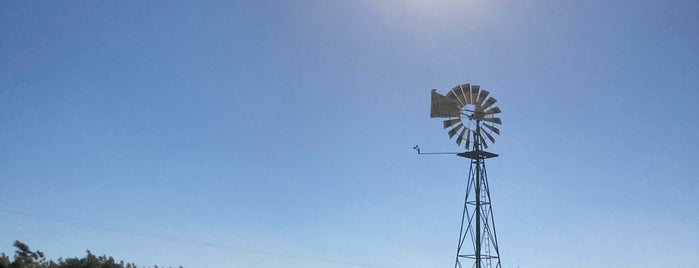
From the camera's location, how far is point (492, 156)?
55.3 m

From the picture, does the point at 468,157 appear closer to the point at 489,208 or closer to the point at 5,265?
the point at 489,208

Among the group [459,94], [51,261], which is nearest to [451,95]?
[459,94]

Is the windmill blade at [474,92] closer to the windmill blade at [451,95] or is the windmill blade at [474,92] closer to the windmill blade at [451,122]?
the windmill blade at [451,95]

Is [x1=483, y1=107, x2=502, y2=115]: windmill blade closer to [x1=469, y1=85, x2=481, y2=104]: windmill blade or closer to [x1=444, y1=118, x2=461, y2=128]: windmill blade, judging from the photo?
[x1=469, y1=85, x2=481, y2=104]: windmill blade

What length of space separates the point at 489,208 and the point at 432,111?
24.4ft

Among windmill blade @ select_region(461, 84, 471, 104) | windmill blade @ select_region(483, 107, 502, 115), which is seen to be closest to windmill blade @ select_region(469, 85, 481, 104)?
windmill blade @ select_region(461, 84, 471, 104)

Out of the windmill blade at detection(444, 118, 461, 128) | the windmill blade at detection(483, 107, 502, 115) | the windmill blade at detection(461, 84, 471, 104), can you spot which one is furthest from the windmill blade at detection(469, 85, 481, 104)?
the windmill blade at detection(444, 118, 461, 128)

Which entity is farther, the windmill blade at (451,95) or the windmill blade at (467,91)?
the windmill blade at (451,95)

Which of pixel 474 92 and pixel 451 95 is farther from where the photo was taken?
pixel 451 95

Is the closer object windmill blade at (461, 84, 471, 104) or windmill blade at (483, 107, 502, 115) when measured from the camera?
windmill blade at (461, 84, 471, 104)

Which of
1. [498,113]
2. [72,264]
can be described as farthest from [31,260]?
[498,113]

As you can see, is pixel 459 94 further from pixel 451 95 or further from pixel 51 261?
pixel 51 261

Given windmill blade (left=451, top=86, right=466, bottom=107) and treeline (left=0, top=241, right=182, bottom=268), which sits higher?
windmill blade (left=451, top=86, right=466, bottom=107)

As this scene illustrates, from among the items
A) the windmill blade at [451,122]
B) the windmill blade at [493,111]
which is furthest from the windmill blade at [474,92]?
the windmill blade at [451,122]
